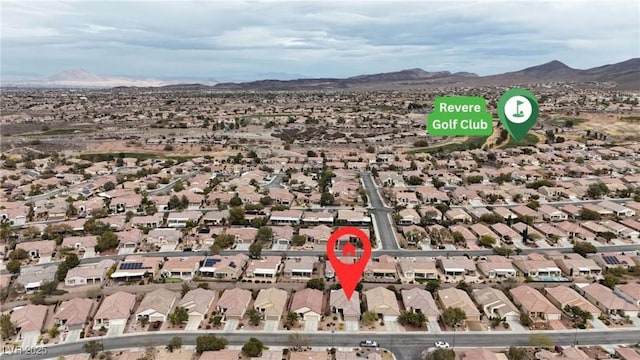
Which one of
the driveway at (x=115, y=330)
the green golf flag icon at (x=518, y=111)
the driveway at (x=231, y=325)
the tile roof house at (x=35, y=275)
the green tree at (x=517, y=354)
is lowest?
the driveway at (x=115, y=330)

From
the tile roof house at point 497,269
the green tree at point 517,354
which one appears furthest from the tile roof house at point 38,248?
the green tree at point 517,354

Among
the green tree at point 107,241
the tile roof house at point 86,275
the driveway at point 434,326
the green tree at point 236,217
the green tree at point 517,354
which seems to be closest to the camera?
the green tree at point 517,354

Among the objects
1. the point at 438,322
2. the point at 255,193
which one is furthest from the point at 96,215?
the point at 438,322

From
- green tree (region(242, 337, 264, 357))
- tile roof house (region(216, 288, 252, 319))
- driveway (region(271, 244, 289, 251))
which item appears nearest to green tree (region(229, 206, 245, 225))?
driveway (region(271, 244, 289, 251))

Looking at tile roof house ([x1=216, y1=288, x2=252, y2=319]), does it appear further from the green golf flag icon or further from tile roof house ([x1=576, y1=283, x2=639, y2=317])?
tile roof house ([x1=576, y1=283, x2=639, y2=317])

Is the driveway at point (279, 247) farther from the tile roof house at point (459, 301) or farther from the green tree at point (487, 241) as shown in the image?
the green tree at point (487, 241)

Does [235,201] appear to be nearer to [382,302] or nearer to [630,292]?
[382,302]

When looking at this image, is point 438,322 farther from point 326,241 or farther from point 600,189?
point 600,189
